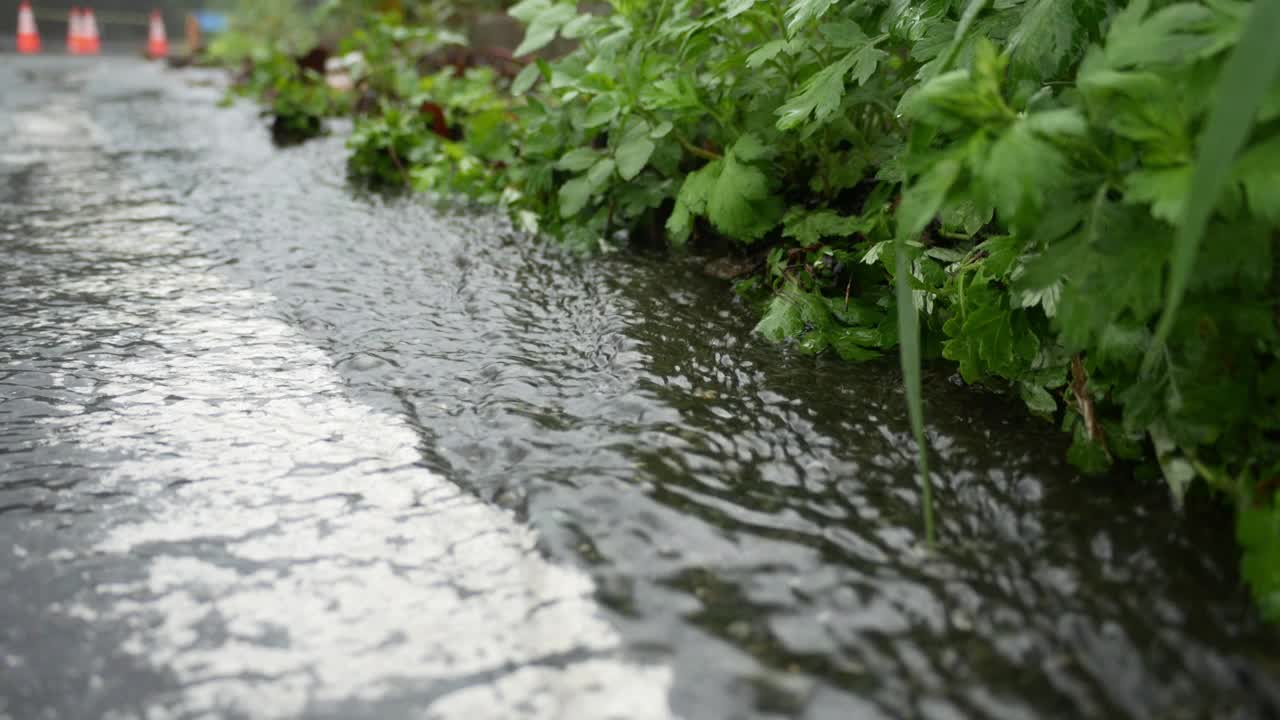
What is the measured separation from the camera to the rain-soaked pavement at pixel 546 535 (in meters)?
1.00

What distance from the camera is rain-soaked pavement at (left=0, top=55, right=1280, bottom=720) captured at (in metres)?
1.00

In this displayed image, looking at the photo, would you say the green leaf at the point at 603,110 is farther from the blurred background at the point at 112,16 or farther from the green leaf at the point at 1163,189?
the blurred background at the point at 112,16

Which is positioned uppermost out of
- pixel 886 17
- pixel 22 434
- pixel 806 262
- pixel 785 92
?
pixel 886 17

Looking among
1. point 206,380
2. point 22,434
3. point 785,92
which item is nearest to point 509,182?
point 785,92

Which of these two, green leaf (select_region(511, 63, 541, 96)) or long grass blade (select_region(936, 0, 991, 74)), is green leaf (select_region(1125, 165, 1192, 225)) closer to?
long grass blade (select_region(936, 0, 991, 74))

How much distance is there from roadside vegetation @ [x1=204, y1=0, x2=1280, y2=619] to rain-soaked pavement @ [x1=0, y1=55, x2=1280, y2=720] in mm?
112

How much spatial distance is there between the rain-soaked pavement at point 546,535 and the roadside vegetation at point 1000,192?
0.11 meters

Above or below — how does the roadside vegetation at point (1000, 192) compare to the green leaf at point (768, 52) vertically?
below

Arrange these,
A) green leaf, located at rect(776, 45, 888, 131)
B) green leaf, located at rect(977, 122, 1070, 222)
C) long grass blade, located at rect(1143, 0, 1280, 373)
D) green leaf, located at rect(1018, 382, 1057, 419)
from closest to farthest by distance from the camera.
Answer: long grass blade, located at rect(1143, 0, 1280, 373) → green leaf, located at rect(977, 122, 1070, 222) → green leaf, located at rect(1018, 382, 1057, 419) → green leaf, located at rect(776, 45, 888, 131)

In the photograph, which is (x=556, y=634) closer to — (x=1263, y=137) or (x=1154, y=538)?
(x=1154, y=538)

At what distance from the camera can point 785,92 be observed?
229 centimetres

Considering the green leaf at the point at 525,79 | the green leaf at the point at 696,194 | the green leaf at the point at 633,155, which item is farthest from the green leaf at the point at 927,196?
the green leaf at the point at 525,79

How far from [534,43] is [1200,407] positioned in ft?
6.58

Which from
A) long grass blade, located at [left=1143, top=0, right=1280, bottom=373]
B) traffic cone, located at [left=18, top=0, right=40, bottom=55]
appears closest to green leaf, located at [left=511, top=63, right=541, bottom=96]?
long grass blade, located at [left=1143, top=0, right=1280, bottom=373]
